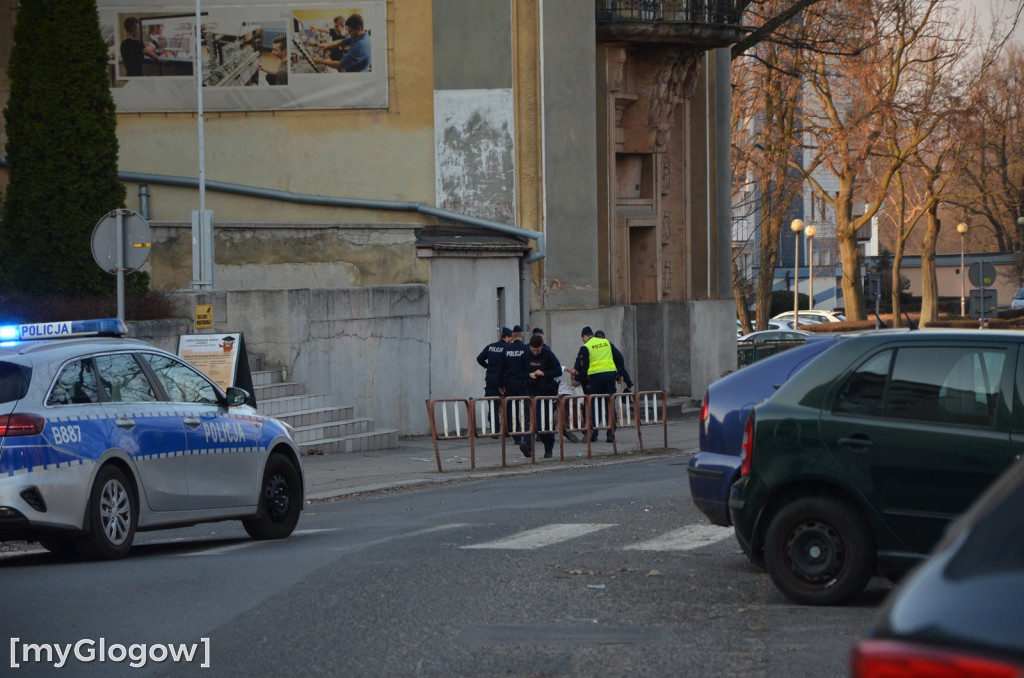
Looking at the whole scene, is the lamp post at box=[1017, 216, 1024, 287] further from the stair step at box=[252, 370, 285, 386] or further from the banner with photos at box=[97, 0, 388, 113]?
the stair step at box=[252, 370, 285, 386]

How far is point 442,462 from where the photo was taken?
2144 cm

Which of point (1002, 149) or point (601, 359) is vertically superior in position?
point (1002, 149)

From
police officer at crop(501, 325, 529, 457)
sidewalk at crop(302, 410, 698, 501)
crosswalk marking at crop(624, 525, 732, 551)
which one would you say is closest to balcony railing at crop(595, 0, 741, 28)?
sidewalk at crop(302, 410, 698, 501)

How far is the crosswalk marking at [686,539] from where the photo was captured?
1096 cm

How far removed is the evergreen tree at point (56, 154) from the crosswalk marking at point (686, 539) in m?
12.7

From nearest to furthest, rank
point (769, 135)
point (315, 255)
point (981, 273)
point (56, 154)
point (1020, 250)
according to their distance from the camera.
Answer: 1. point (56, 154)
2. point (315, 255)
3. point (981, 273)
4. point (769, 135)
5. point (1020, 250)

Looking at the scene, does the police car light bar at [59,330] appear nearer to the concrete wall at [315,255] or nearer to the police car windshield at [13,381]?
the police car windshield at [13,381]

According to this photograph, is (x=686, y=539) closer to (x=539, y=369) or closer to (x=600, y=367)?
(x=539, y=369)

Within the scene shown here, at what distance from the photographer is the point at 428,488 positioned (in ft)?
58.5

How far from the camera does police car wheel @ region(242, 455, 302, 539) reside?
12.1 metres

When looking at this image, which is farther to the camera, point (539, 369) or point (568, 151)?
point (568, 151)

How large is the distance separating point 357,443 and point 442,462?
1882 millimetres

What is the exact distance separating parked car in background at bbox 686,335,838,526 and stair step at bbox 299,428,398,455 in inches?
477

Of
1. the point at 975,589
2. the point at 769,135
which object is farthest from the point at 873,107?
the point at 975,589
